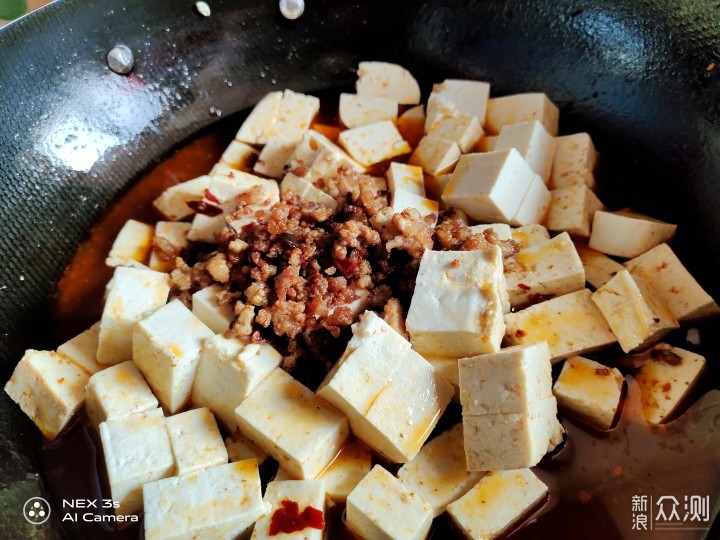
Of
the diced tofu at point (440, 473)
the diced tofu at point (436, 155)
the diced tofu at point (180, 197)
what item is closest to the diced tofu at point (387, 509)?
the diced tofu at point (440, 473)

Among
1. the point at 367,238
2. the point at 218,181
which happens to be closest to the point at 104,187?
the point at 218,181

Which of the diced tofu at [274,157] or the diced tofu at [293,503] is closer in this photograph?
the diced tofu at [293,503]

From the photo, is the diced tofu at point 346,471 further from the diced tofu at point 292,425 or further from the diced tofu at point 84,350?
the diced tofu at point 84,350

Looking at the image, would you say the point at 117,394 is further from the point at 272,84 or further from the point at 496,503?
the point at 272,84

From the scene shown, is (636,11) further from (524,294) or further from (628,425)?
(628,425)

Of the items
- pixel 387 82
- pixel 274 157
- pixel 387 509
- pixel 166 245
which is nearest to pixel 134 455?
pixel 387 509

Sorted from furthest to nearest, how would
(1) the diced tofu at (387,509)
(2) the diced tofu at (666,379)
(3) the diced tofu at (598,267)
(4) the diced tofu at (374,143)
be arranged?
(4) the diced tofu at (374,143), (3) the diced tofu at (598,267), (2) the diced tofu at (666,379), (1) the diced tofu at (387,509)
